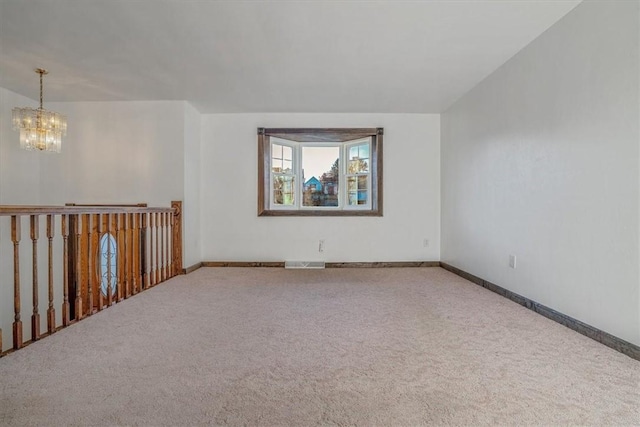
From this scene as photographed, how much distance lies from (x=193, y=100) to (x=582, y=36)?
3847 mm

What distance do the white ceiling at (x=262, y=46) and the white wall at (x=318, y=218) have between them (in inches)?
25.6

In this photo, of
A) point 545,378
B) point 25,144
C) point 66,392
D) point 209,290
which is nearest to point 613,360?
point 545,378

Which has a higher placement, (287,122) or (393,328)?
(287,122)

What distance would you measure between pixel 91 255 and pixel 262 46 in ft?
7.23

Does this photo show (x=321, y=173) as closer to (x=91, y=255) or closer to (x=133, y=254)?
(x=133, y=254)

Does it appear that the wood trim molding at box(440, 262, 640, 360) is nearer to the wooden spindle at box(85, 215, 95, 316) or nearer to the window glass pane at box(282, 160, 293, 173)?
the window glass pane at box(282, 160, 293, 173)

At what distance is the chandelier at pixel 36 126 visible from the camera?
311 cm

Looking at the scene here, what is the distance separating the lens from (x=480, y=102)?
11.1 feet

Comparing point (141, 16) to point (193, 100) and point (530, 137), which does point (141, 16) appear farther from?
point (530, 137)

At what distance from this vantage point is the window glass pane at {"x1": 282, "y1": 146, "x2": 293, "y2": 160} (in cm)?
477

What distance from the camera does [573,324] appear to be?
2084 mm

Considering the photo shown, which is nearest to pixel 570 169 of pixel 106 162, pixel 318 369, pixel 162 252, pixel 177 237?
pixel 318 369

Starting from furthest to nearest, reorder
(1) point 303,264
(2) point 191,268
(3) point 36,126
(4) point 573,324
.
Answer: (1) point 303,264
(2) point 191,268
(3) point 36,126
(4) point 573,324

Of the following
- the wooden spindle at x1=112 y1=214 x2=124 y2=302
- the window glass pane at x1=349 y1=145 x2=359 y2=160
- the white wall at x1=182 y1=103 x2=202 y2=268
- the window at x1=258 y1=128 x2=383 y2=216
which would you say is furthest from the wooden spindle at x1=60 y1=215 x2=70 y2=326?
the window glass pane at x1=349 y1=145 x2=359 y2=160
